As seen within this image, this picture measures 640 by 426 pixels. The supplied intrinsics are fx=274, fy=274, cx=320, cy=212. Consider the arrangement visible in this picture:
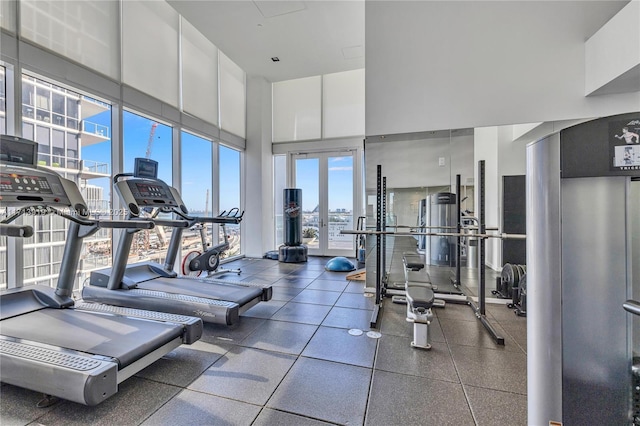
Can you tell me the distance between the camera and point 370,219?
4.54 meters

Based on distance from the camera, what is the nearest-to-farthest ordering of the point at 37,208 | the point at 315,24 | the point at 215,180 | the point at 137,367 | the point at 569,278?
the point at 569,278
the point at 137,367
the point at 37,208
the point at 315,24
the point at 215,180

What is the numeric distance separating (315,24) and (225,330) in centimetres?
524

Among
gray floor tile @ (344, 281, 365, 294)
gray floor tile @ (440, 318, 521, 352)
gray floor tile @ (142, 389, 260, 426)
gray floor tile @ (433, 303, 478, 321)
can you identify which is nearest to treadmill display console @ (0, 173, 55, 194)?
gray floor tile @ (142, 389, 260, 426)

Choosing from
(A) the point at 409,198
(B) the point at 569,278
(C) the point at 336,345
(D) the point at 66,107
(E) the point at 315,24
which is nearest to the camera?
(B) the point at 569,278

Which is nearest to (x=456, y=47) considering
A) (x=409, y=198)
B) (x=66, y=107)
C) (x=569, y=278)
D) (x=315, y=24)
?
(x=409, y=198)

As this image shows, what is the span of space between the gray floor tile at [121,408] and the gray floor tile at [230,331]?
0.75m

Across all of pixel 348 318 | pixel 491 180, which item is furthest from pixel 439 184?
pixel 348 318

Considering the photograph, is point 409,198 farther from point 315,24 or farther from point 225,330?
point 315,24

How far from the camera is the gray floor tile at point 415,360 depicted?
218 centimetres

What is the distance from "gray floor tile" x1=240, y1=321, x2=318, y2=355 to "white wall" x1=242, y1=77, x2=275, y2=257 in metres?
4.36

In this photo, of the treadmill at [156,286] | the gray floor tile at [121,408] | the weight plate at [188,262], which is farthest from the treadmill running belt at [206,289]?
Answer: the gray floor tile at [121,408]

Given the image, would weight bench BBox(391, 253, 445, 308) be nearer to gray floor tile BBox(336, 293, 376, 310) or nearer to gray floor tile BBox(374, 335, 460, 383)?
gray floor tile BBox(336, 293, 376, 310)

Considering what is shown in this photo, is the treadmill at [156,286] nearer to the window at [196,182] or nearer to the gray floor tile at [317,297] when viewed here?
the gray floor tile at [317,297]

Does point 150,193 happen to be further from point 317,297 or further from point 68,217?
point 317,297
